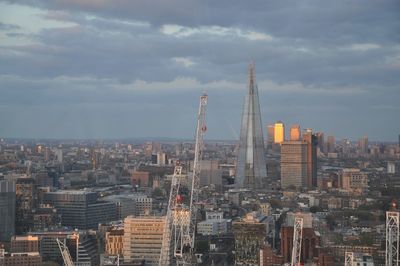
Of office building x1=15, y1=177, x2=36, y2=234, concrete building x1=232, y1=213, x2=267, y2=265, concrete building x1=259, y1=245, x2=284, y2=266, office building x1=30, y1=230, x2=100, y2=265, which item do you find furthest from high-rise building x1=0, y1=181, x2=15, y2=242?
concrete building x1=259, y1=245, x2=284, y2=266

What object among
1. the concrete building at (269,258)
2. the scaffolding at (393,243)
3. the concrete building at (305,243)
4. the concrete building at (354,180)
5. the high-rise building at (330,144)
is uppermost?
the high-rise building at (330,144)

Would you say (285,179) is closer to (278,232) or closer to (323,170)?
(323,170)

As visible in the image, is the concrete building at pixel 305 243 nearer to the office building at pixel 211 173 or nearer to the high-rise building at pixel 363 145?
the high-rise building at pixel 363 145

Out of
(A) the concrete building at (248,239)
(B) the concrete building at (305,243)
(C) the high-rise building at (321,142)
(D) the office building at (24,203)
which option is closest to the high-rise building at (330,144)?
(C) the high-rise building at (321,142)

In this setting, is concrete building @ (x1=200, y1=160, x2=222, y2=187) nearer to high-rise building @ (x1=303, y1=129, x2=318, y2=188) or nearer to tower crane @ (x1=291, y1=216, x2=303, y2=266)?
high-rise building @ (x1=303, y1=129, x2=318, y2=188)

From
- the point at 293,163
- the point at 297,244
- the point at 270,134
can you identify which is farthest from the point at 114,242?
the point at 293,163

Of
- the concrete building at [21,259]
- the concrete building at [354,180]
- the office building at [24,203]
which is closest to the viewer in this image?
the concrete building at [21,259]

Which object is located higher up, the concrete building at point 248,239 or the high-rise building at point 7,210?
the high-rise building at point 7,210

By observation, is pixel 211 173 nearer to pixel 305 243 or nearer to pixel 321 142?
pixel 321 142
